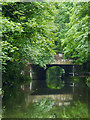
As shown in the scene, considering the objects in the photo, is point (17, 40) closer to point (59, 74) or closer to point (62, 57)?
point (62, 57)

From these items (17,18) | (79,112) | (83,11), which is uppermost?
(83,11)

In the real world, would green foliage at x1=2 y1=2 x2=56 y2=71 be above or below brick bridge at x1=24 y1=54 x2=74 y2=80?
above

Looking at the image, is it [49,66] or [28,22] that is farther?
[49,66]

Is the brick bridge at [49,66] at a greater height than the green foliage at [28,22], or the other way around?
the green foliage at [28,22]

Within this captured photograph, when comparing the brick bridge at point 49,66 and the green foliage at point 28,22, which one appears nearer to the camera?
the green foliage at point 28,22

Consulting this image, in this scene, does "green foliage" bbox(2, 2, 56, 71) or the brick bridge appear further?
the brick bridge

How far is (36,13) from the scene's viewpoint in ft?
51.3

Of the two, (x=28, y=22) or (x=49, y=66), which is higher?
(x=28, y=22)

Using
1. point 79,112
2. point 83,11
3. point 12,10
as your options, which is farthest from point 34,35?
point 79,112

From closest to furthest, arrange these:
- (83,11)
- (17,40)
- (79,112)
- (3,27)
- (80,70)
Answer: (79,112) → (3,27) → (17,40) → (83,11) → (80,70)

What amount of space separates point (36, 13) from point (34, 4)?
85 cm

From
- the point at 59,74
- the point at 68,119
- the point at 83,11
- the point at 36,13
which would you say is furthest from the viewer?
the point at 59,74

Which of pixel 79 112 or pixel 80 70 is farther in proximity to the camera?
pixel 80 70

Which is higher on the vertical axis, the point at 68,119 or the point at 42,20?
the point at 42,20
